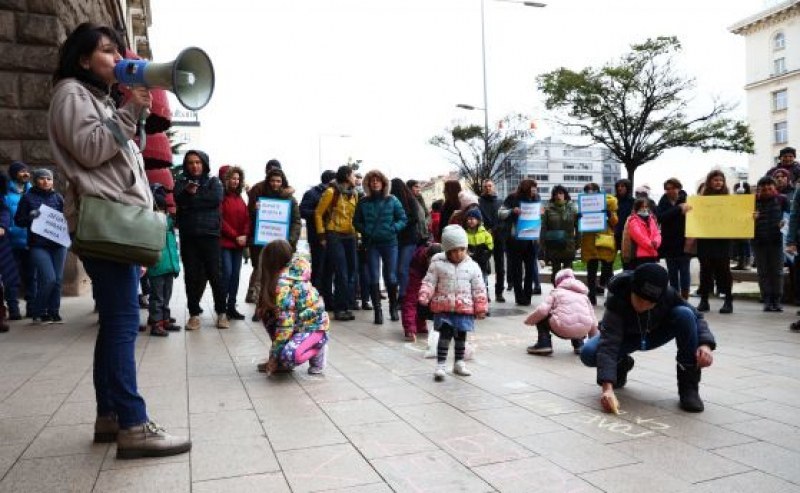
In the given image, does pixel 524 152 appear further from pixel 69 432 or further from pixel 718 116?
pixel 69 432

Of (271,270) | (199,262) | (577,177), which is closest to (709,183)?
(271,270)

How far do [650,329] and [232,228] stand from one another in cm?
574

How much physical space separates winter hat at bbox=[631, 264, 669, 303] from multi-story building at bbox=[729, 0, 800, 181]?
217 feet

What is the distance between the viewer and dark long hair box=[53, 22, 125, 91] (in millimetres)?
3312

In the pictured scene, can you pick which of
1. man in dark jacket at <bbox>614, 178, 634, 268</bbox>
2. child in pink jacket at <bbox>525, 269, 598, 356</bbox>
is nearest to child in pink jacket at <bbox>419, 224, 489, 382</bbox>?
child in pink jacket at <bbox>525, 269, 598, 356</bbox>

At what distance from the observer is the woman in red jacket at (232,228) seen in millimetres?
8734

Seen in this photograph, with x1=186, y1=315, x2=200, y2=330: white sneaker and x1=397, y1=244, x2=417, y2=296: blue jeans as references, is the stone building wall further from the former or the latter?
x1=397, y1=244, x2=417, y2=296: blue jeans

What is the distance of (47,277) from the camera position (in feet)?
27.1

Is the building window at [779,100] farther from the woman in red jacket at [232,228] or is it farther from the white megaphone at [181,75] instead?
the white megaphone at [181,75]

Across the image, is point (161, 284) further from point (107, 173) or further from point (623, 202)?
point (623, 202)

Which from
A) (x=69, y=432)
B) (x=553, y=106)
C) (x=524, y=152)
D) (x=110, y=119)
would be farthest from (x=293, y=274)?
(x=524, y=152)

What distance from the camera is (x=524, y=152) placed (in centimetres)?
4406

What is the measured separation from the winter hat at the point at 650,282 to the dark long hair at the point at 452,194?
525 centimetres

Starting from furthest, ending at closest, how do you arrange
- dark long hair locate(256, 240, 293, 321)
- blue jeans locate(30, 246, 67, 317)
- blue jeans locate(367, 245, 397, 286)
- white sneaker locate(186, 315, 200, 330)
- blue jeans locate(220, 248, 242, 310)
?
blue jeans locate(367, 245, 397, 286) < blue jeans locate(220, 248, 242, 310) < blue jeans locate(30, 246, 67, 317) < white sneaker locate(186, 315, 200, 330) < dark long hair locate(256, 240, 293, 321)
